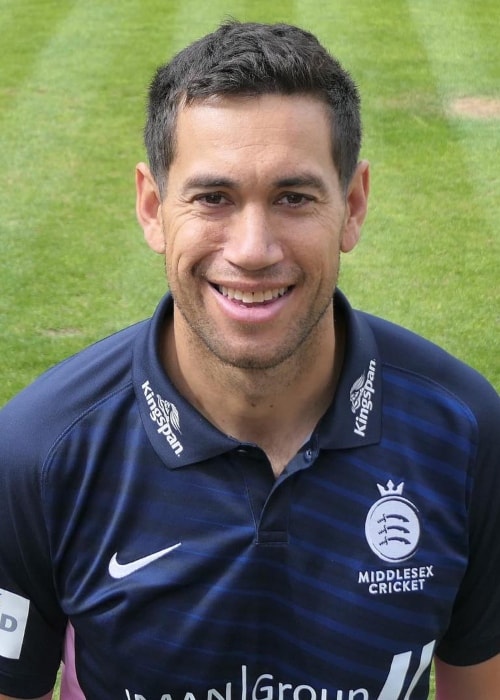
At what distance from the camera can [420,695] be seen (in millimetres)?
2627

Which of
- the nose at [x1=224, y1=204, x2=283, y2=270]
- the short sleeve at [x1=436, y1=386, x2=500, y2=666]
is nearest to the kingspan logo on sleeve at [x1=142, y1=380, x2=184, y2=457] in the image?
the nose at [x1=224, y1=204, x2=283, y2=270]

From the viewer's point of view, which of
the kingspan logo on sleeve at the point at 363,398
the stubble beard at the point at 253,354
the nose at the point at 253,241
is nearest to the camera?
the nose at the point at 253,241

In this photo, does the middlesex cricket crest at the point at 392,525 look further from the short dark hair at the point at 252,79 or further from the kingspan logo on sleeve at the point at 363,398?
the short dark hair at the point at 252,79

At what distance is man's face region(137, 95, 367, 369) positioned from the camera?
7.51 ft

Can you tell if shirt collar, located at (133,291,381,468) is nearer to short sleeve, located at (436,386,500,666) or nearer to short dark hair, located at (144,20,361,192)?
short sleeve, located at (436,386,500,666)

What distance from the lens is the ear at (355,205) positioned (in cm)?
256

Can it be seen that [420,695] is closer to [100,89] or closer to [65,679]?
[65,679]

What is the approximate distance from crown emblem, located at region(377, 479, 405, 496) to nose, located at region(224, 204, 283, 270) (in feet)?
1.86

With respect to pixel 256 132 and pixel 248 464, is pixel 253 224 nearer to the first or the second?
pixel 256 132

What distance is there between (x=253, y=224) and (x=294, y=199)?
112mm

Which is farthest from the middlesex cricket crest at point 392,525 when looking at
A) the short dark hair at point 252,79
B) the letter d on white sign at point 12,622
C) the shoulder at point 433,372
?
the letter d on white sign at point 12,622

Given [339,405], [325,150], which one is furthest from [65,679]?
[325,150]

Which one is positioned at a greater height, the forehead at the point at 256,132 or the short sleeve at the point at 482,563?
the forehead at the point at 256,132

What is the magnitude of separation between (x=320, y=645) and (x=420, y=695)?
0.33m
